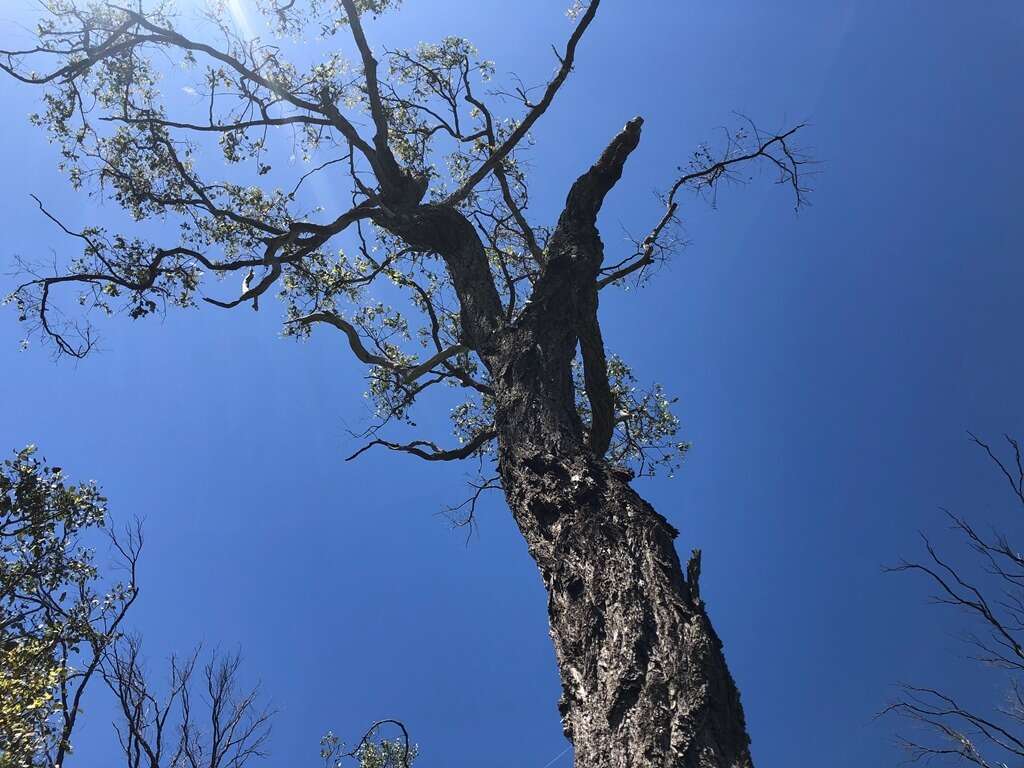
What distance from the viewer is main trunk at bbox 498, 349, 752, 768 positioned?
2.52 meters

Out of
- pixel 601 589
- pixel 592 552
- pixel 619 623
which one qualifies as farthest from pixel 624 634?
pixel 592 552

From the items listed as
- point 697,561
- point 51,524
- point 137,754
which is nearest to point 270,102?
point 51,524

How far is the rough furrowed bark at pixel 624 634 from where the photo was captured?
2512mm

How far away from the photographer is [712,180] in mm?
9328

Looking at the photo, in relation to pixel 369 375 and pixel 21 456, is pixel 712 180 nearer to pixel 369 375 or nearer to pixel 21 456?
pixel 369 375

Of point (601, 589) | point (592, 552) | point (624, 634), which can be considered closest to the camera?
point (624, 634)

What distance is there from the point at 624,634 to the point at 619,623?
0.07 metres

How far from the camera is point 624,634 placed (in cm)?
292

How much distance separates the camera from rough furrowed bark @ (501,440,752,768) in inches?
98.9

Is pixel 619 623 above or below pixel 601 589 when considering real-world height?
below

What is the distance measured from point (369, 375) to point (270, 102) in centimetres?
464

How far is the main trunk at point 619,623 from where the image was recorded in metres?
2.52

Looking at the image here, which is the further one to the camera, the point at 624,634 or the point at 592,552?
the point at 592,552

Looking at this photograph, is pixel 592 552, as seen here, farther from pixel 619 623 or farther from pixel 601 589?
pixel 619 623
